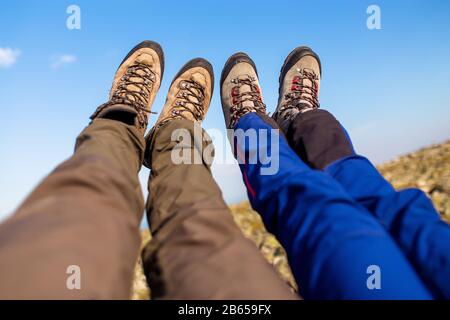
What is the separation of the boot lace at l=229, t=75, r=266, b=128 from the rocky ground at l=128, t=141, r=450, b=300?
1.41 meters

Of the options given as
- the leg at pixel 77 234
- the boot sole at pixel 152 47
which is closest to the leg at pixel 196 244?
the leg at pixel 77 234

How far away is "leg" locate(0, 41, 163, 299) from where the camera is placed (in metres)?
1.27

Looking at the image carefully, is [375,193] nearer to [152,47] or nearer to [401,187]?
[401,187]

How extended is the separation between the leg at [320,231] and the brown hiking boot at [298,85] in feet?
3.96

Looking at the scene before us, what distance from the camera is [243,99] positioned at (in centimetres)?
491

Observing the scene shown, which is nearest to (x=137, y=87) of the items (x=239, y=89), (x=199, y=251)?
(x=239, y=89)

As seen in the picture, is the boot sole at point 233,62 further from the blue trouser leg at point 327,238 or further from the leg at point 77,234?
the leg at point 77,234

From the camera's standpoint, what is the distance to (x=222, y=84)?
5688 mm

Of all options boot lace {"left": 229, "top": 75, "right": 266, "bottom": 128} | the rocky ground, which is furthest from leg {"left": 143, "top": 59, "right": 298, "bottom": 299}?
boot lace {"left": 229, "top": 75, "right": 266, "bottom": 128}

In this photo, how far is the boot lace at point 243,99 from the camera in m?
4.57

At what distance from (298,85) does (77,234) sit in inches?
169

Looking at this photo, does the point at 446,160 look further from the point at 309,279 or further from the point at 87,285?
the point at 87,285

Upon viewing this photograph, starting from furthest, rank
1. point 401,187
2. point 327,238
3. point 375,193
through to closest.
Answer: point 401,187
point 375,193
point 327,238
